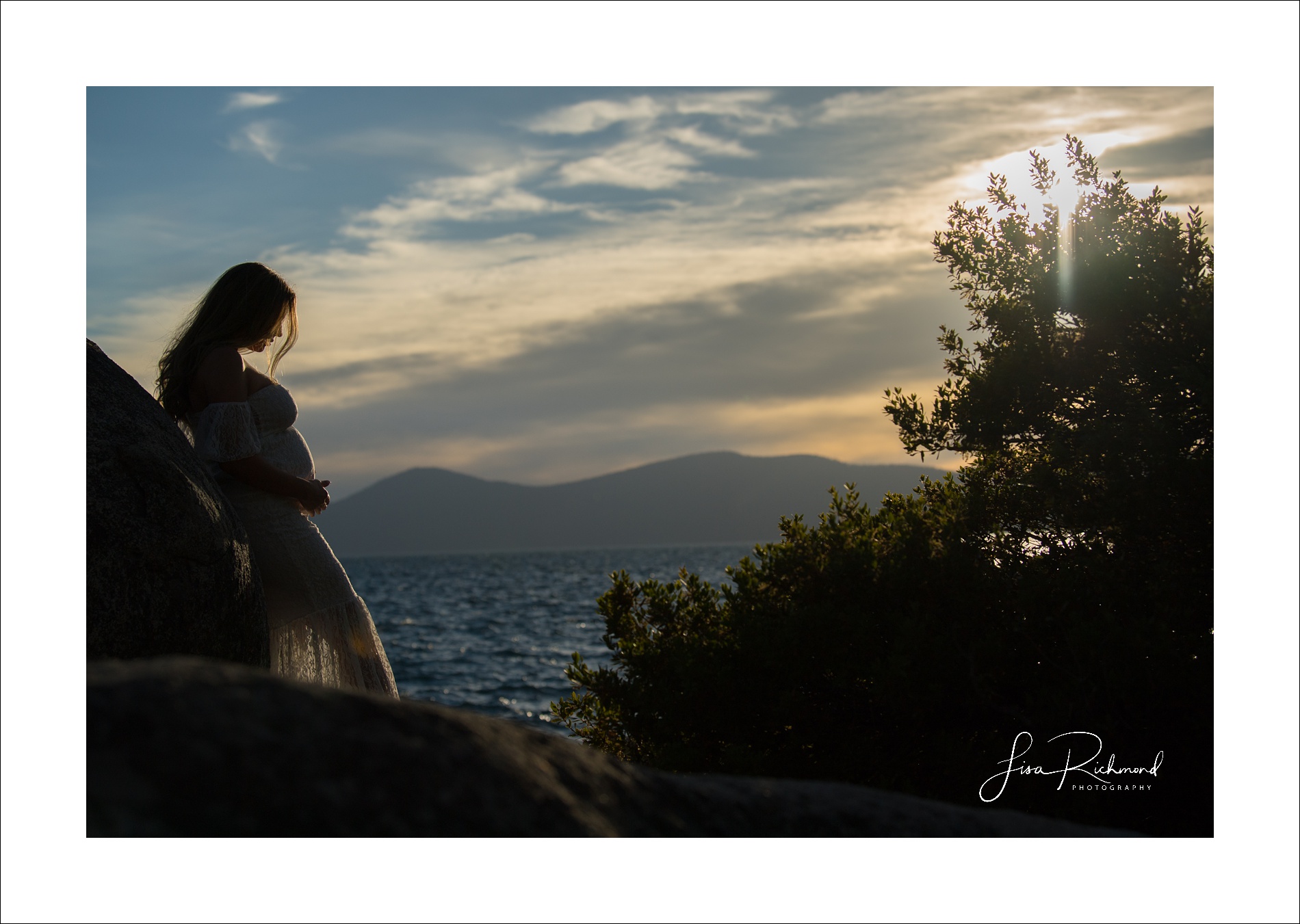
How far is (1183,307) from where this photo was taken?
598 centimetres

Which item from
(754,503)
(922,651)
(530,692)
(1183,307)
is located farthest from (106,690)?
(754,503)

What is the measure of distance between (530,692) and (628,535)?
145 metres

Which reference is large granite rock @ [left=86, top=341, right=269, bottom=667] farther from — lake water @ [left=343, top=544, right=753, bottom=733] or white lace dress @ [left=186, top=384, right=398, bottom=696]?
lake water @ [left=343, top=544, right=753, bottom=733]

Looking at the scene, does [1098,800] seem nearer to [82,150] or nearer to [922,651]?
[922,651]

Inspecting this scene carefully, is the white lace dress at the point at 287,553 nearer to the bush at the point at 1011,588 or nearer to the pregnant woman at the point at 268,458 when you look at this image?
the pregnant woman at the point at 268,458

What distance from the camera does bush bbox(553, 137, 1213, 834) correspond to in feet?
17.6

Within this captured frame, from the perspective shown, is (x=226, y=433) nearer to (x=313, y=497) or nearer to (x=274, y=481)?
(x=274, y=481)

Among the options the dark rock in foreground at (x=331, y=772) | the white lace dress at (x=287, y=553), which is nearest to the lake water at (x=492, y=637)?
the white lace dress at (x=287, y=553)

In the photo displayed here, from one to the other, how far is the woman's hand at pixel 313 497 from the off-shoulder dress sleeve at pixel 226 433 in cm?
34

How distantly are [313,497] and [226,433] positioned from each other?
1.89ft

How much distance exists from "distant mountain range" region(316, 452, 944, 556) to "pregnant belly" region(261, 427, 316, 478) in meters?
122

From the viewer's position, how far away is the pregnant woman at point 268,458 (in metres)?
4.73

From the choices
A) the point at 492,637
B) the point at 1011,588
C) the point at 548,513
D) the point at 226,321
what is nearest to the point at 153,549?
the point at 226,321

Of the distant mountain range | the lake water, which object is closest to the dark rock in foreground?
the lake water
